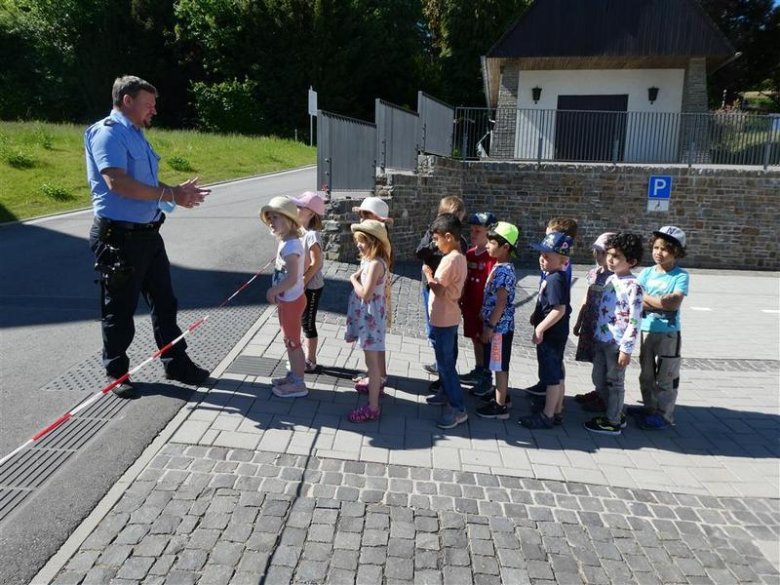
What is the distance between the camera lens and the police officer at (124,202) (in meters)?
4.01

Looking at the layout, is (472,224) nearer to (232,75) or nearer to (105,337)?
(105,337)

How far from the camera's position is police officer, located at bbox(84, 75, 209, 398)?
4.01 metres

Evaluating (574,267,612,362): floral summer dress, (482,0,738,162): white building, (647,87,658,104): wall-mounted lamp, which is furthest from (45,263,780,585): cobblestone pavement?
(647,87,658,104): wall-mounted lamp

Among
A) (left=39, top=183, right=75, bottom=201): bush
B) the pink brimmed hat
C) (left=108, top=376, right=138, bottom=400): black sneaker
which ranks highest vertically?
the pink brimmed hat

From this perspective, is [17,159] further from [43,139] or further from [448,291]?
[448,291]

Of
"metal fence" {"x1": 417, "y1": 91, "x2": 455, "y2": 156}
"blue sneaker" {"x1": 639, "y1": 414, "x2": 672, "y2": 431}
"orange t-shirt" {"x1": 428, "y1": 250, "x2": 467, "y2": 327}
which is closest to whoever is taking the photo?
"orange t-shirt" {"x1": 428, "y1": 250, "x2": 467, "y2": 327}

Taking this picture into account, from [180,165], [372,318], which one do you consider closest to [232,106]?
[180,165]

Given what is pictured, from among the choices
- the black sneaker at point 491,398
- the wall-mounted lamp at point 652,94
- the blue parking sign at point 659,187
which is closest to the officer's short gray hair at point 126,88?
the black sneaker at point 491,398

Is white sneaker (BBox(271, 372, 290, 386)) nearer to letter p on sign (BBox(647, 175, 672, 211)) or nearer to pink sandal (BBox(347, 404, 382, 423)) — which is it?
pink sandal (BBox(347, 404, 382, 423))

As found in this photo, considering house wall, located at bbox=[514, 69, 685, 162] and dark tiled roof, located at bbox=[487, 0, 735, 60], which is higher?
dark tiled roof, located at bbox=[487, 0, 735, 60]

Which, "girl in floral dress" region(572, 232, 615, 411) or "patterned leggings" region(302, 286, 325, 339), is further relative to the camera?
"patterned leggings" region(302, 286, 325, 339)

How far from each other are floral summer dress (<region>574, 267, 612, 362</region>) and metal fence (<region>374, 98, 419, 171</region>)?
723 centimetres

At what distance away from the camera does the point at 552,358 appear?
462cm

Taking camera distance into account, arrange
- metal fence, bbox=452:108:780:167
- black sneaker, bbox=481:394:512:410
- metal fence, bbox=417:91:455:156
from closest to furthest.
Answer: black sneaker, bbox=481:394:512:410 < metal fence, bbox=417:91:455:156 < metal fence, bbox=452:108:780:167
